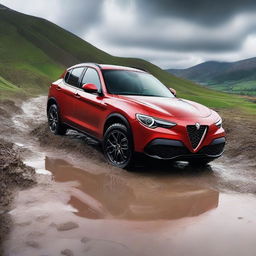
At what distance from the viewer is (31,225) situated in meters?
4.15

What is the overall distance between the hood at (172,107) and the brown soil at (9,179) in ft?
7.58

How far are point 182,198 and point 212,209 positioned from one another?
1.82ft

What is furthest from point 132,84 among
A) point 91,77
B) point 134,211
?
point 134,211

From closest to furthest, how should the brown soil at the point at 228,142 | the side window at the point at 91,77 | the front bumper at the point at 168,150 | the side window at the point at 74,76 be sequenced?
the front bumper at the point at 168,150 → the side window at the point at 91,77 → the brown soil at the point at 228,142 → the side window at the point at 74,76

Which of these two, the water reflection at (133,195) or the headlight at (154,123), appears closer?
the water reflection at (133,195)

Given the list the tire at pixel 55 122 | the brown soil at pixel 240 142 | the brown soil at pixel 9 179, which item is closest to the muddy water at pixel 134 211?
the brown soil at pixel 9 179

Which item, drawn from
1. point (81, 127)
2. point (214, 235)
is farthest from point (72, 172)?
point (214, 235)

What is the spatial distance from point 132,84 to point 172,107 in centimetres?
139

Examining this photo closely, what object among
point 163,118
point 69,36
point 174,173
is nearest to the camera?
point 163,118

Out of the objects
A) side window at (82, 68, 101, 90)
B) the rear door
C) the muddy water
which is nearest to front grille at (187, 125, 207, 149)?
the muddy water

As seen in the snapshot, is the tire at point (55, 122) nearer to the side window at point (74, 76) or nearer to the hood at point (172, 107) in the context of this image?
the side window at point (74, 76)

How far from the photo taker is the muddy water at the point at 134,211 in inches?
149

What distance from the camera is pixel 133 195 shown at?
218 inches

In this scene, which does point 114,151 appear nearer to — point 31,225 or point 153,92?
point 153,92
